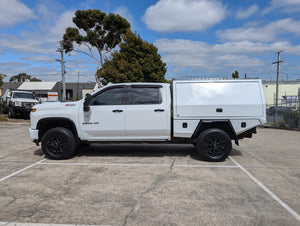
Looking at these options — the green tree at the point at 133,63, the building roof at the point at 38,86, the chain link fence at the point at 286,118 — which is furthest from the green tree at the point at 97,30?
the building roof at the point at 38,86

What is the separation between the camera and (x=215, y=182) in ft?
14.9

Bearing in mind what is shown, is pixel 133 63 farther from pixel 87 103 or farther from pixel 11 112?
pixel 87 103

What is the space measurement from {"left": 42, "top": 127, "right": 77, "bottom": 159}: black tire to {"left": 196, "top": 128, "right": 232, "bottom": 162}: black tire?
3198 millimetres

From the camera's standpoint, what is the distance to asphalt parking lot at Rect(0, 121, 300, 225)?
322 centimetres

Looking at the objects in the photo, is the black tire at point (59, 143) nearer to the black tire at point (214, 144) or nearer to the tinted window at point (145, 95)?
the tinted window at point (145, 95)

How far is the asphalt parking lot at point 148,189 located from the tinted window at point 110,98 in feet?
4.89

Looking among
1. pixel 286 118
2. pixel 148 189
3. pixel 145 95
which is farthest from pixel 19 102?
pixel 286 118

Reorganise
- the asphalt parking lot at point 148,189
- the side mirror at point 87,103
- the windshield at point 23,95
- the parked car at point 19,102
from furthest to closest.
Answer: the windshield at point 23,95, the parked car at point 19,102, the side mirror at point 87,103, the asphalt parking lot at point 148,189

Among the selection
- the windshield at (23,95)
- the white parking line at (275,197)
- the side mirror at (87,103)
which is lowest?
the white parking line at (275,197)

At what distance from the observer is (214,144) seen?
19.4 feet

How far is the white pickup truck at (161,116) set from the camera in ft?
19.2

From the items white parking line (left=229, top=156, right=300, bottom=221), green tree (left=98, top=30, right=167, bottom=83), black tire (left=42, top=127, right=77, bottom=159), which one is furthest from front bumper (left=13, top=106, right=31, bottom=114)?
white parking line (left=229, top=156, right=300, bottom=221)

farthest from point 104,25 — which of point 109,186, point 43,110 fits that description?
point 109,186

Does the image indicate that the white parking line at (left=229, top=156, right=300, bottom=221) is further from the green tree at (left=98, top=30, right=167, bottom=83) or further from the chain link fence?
the green tree at (left=98, top=30, right=167, bottom=83)
